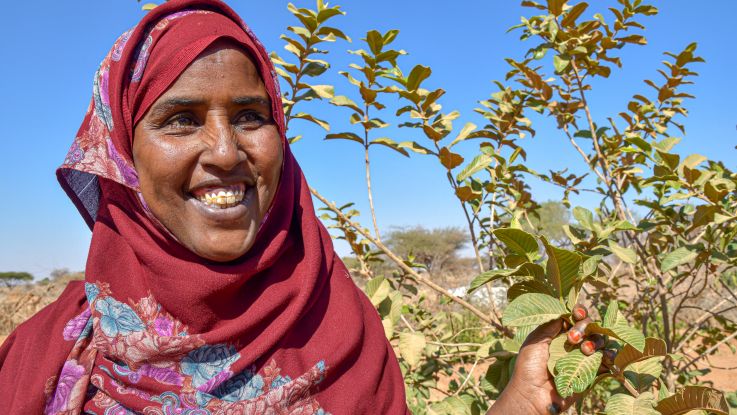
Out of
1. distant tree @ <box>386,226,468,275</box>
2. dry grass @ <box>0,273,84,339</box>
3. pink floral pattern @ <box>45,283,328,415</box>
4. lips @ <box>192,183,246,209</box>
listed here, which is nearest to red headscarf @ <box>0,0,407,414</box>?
pink floral pattern @ <box>45,283,328,415</box>

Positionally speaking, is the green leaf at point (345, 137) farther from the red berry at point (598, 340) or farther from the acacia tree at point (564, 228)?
the red berry at point (598, 340)

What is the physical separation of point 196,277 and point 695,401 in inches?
37.3

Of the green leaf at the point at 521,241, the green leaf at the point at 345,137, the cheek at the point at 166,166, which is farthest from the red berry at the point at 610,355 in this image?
the green leaf at the point at 345,137

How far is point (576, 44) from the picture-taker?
2141 millimetres

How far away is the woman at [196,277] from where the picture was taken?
1.14 metres

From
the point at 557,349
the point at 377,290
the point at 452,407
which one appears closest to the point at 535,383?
the point at 557,349

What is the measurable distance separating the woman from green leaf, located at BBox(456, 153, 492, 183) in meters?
0.57

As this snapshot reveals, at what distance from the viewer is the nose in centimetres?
111

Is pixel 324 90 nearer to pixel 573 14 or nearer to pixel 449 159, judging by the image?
pixel 449 159

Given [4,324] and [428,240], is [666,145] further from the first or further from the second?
[428,240]

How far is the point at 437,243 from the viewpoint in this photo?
18.8 meters

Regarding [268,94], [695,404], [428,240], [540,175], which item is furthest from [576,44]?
[428,240]

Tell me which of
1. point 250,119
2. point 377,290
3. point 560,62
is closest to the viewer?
point 250,119

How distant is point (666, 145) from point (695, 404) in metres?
0.80
